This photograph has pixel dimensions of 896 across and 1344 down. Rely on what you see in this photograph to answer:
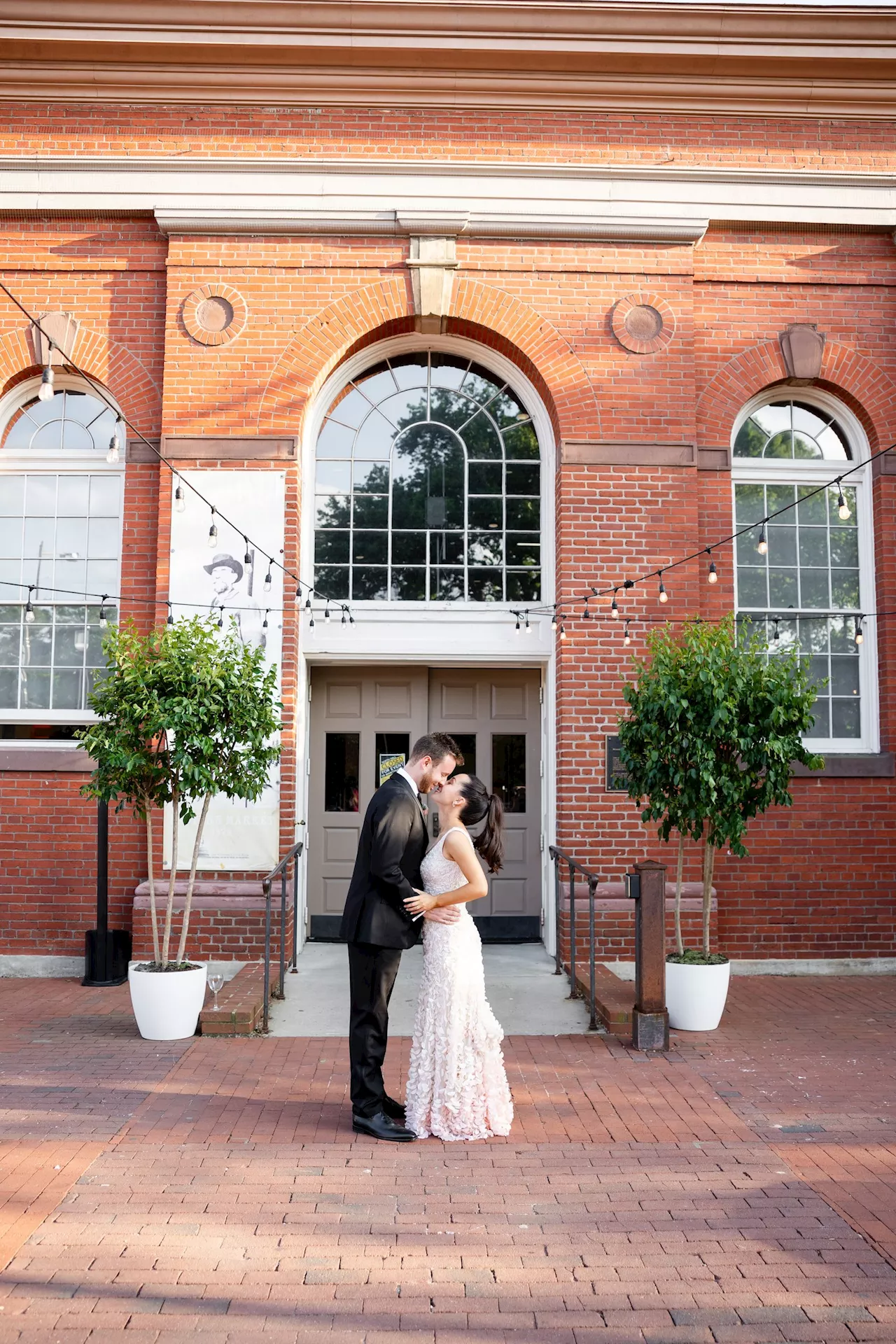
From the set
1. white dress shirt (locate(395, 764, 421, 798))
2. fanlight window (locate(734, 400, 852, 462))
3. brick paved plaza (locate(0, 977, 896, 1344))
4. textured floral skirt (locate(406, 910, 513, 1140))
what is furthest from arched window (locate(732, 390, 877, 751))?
textured floral skirt (locate(406, 910, 513, 1140))

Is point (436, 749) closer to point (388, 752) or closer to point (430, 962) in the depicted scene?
point (430, 962)

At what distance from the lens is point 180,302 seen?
940 centimetres

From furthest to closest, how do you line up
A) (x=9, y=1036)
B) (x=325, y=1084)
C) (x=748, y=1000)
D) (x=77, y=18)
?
1. (x=77, y=18)
2. (x=748, y=1000)
3. (x=9, y=1036)
4. (x=325, y=1084)

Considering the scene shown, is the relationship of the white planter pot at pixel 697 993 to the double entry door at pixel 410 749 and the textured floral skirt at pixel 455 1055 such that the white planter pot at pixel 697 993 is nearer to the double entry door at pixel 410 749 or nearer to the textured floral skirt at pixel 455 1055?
the textured floral skirt at pixel 455 1055

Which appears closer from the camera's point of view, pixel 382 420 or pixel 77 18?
pixel 77 18

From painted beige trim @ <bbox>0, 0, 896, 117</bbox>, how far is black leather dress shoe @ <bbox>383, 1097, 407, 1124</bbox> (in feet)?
26.8

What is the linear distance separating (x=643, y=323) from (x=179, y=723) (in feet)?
18.0

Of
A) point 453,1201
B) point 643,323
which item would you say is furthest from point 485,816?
point 643,323

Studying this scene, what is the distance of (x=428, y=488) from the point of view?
9977mm

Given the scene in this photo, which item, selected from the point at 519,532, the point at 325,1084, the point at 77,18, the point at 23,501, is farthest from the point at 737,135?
the point at 325,1084

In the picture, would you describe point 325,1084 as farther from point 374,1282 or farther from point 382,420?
point 382,420

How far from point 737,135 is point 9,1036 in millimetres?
9370

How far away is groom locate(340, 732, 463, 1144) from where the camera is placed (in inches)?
205

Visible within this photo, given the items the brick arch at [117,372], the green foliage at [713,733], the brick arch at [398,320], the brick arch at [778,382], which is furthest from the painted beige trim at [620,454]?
the brick arch at [117,372]
